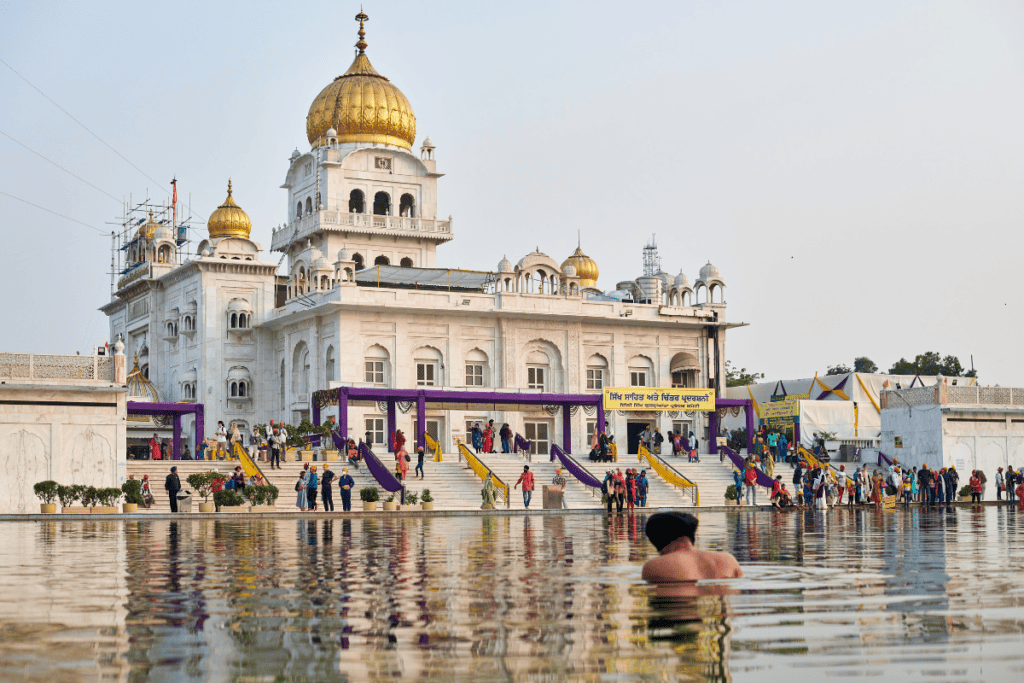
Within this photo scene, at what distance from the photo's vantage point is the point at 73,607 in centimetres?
916

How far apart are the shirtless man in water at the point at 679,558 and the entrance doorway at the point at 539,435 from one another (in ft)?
146

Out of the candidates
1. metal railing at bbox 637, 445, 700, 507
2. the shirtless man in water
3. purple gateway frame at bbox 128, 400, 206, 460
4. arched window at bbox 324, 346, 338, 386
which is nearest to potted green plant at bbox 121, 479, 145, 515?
purple gateway frame at bbox 128, 400, 206, 460

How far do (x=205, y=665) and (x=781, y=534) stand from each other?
14893 mm

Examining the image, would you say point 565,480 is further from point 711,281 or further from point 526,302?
point 711,281

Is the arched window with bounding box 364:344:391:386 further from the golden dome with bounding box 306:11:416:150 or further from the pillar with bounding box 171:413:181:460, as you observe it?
the golden dome with bounding box 306:11:416:150

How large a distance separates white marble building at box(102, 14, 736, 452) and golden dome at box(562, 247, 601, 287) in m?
1.17

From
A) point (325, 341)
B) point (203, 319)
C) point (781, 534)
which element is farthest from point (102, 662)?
point (203, 319)

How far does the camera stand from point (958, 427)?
44625 millimetres

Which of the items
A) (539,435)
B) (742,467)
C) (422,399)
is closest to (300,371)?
(539,435)

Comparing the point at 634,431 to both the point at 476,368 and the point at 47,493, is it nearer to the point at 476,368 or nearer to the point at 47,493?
the point at 476,368

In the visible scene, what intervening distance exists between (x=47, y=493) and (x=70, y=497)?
85cm

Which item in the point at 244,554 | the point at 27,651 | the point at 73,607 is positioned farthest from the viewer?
the point at 244,554

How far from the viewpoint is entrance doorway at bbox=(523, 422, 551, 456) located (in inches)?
2159

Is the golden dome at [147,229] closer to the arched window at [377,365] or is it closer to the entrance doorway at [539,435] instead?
the arched window at [377,365]
